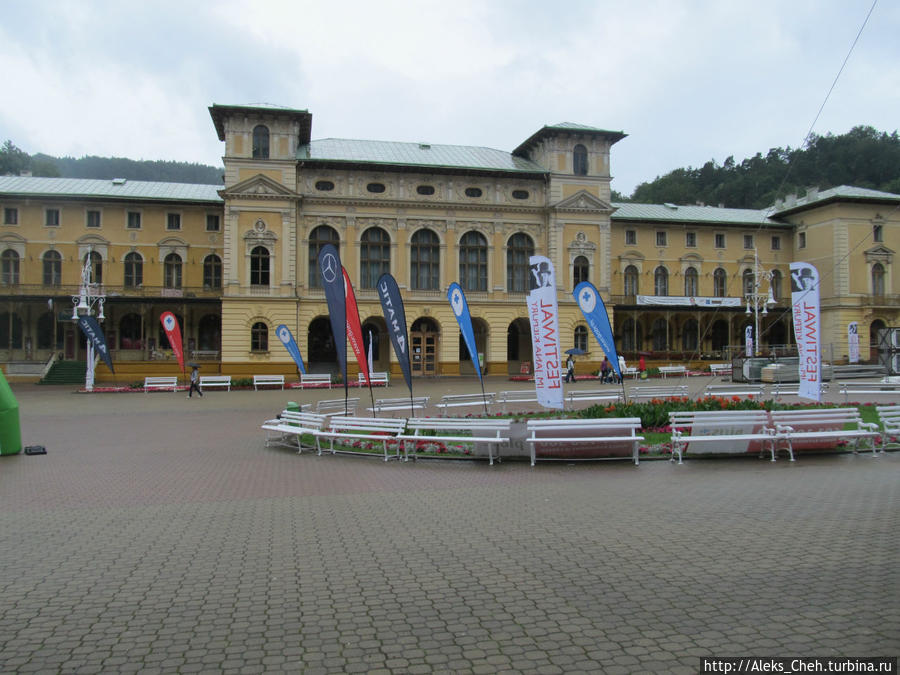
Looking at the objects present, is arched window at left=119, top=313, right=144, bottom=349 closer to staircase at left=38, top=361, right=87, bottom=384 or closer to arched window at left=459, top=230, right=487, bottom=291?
staircase at left=38, top=361, right=87, bottom=384

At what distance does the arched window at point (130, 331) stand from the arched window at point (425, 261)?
2075 centimetres

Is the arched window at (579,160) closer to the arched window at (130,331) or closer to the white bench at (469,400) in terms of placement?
the white bench at (469,400)

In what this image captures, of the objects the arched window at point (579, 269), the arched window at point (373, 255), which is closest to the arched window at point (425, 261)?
the arched window at point (373, 255)

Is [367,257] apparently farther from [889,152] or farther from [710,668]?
[889,152]

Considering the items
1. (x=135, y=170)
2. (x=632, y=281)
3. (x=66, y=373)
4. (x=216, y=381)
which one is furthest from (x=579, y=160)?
(x=135, y=170)

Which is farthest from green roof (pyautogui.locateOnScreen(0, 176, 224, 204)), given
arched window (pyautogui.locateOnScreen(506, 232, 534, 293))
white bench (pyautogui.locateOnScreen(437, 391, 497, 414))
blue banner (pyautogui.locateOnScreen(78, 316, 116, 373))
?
white bench (pyautogui.locateOnScreen(437, 391, 497, 414))

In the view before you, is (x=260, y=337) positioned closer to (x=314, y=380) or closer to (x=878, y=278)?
(x=314, y=380)

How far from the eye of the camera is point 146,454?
13.8 meters

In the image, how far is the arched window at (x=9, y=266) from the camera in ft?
150

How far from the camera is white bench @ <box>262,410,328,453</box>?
14.5 meters

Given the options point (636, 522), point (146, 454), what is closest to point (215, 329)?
point (146, 454)

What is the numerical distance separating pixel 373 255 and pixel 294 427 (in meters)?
32.5

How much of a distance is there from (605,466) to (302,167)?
3804 centimetres

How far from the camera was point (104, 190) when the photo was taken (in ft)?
159
